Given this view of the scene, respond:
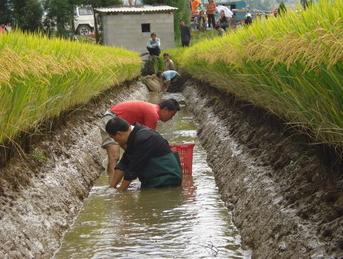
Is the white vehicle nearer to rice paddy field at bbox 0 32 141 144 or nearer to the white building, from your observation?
the white building

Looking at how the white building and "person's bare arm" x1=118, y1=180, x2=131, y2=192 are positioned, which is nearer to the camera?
"person's bare arm" x1=118, y1=180, x2=131, y2=192

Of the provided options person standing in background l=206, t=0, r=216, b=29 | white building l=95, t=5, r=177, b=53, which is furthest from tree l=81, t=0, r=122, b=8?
person standing in background l=206, t=0, r=216, b=29

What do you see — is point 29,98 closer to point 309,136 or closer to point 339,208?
point 309,136

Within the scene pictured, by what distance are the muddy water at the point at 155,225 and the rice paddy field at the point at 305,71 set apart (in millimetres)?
1031

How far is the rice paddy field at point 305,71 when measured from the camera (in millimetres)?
3590

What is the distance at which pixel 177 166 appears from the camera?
6.32 metres

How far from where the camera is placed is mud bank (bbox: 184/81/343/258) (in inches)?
132

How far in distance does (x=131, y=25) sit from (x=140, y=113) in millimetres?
23207

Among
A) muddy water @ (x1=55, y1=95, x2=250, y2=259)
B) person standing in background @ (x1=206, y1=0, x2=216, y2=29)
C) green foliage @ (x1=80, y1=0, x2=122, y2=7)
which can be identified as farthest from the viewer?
green foliage @ (x1=80, y1=0, x2=122, y2=7)

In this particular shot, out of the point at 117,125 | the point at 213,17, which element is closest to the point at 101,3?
the point at 213,17

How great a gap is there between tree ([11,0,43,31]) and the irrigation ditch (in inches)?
834

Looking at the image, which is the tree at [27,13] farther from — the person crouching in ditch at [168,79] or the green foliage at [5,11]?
the person crouching in ditch at [168,79]

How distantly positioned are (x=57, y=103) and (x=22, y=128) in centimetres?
141

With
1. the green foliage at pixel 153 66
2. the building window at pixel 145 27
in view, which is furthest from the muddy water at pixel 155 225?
the building window at pixel 145 27
